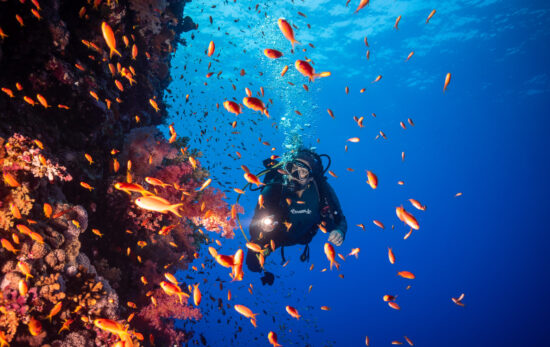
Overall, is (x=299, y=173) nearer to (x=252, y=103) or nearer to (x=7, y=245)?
(x=252, y=103)

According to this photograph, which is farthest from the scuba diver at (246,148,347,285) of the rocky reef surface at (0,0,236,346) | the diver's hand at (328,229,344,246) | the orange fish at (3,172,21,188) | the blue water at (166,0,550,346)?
the orange fish at (3,172,21,188)

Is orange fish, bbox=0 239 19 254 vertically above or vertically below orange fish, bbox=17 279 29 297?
above

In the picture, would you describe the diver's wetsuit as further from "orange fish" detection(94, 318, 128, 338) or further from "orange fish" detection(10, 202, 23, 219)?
"orange fish" detection(10, 202, 23, 219)

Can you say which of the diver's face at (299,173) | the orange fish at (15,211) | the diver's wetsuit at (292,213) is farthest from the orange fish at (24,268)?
the diver's face at (299,173)

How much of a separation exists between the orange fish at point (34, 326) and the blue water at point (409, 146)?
3919 millimetres

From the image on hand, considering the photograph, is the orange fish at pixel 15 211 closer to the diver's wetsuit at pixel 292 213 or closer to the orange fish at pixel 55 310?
the orange fish at pixel 55 310

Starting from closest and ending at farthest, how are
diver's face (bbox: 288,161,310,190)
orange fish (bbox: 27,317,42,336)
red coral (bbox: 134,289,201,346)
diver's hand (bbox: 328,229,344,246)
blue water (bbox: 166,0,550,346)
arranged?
orange fish (bbox: 27,317,42,336) < red coral (bbox: 134,289,201,346) < diver's face (bbox: 288,161,310,190) < diver's hand (bbox: 328,229,344,246) < blue water (bbox: 166,0,550,346)

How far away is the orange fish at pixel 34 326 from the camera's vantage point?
2.49 meters

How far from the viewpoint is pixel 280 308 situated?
232 feet

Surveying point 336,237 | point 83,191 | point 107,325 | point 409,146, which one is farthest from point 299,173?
point 409,146

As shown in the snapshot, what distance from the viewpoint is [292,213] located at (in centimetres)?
636

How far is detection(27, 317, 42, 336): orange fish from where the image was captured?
2489 mm

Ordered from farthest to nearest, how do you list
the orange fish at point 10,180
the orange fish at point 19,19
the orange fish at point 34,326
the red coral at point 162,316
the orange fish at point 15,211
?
the red coral at point 162,316 < the orange fish at point 19,19 < the orange fish at point 10,180 < the orange fish at point 15,211 < the orange fish at point 34,326

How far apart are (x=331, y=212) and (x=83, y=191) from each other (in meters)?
5.51
